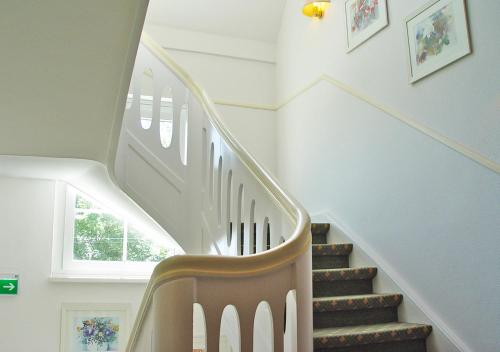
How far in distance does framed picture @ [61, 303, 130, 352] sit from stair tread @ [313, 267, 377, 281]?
7.44 feet

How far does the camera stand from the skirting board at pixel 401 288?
2836 millimetres

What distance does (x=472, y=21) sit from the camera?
2.80 m

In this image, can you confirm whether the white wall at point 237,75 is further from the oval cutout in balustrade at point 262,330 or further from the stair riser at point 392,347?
the oval cutout in balustrade at point 262,330

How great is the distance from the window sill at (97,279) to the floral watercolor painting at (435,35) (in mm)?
3283

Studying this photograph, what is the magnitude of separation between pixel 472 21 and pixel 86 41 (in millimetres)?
2180

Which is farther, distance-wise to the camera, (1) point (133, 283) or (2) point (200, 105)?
(1) point (133, 283)

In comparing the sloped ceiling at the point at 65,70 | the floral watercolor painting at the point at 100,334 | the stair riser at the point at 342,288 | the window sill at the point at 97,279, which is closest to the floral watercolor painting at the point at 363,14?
the stair riser at the point at 342,288

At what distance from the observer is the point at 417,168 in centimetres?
319

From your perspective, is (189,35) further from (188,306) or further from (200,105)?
(188,306)

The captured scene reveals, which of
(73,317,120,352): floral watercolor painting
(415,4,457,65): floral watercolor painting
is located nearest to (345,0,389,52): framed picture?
(415,4,457,65): floral watercolor painting

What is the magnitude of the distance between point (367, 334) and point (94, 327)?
2.95m

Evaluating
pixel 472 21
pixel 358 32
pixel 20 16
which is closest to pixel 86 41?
pixel 20 16

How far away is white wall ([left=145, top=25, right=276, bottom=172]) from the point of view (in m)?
5.26

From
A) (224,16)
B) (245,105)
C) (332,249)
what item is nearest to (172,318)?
(332,249)
